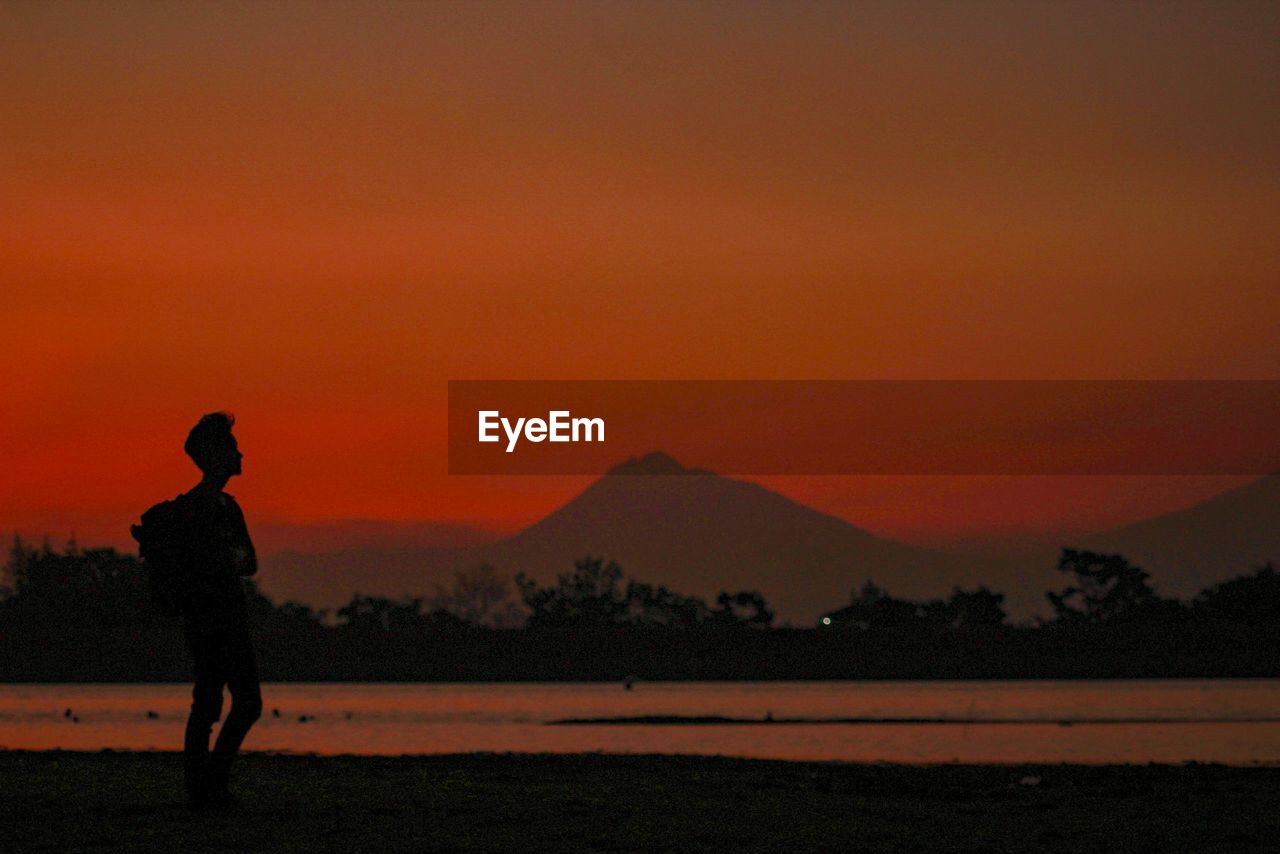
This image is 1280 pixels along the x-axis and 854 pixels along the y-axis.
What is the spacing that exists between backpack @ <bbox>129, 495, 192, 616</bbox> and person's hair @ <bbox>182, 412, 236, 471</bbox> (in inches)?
13.8

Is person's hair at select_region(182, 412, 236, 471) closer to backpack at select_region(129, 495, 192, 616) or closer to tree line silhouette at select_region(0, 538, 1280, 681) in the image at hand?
backpack at select_region(129, 495, 192, 616)

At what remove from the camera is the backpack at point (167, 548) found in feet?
37.2

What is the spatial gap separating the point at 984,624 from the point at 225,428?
149 metres

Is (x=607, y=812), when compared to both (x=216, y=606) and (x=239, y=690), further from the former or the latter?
(x=216, y=606)

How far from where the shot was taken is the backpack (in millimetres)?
11336

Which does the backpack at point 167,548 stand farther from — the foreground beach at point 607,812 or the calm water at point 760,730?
the calm water at point 760,730

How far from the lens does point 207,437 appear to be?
11.7 m

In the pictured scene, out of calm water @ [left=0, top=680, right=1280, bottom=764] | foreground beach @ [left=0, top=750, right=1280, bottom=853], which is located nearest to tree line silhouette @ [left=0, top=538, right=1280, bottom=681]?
calm water @ [left=0, top=680, right=1280, bottom=764]

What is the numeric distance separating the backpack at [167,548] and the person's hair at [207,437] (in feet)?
1.15

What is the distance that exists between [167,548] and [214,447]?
0.75 meters

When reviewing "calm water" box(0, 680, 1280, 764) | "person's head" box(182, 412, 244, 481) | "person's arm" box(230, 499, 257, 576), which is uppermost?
"person's head" box(182, 412, 244, 481)

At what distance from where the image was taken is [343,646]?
145750 mm

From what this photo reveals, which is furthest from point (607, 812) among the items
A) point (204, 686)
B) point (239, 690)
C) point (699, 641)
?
point (699, 641)

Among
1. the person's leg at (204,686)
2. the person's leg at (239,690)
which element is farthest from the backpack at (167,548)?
the person's leg at (239,690)
